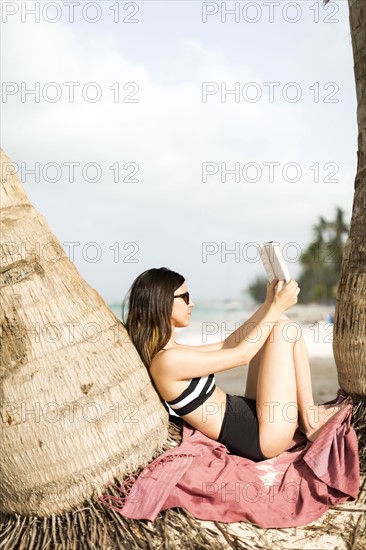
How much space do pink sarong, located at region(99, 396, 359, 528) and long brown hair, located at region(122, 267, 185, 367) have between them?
0.67 m

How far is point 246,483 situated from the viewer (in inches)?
180

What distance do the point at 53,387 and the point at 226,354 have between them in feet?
3.95

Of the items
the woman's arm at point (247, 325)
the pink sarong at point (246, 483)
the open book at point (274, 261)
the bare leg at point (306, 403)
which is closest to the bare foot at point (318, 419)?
the bare leg at point (306, 403)

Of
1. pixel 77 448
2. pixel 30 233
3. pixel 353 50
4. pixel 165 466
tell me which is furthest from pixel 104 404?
pixel 353 50

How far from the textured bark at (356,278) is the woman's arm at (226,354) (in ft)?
2.35

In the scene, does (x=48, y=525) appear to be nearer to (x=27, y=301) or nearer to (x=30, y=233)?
(x=27, y=301)

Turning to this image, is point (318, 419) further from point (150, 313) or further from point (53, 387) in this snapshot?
point (53, 387)

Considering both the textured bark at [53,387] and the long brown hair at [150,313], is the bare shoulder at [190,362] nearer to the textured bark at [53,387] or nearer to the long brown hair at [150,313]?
the long brown hair at [150,313]

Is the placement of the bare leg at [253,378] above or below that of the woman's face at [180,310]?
below

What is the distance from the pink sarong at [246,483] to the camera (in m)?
4.40

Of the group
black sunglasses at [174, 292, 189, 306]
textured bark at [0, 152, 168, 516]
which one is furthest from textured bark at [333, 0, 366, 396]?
textured bark at [0, 152, 168, 516]

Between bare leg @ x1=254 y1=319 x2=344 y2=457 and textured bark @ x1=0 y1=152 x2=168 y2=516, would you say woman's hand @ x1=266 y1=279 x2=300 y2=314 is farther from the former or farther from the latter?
textured bark @ x1=0 y1=152 x2=168 y2=516

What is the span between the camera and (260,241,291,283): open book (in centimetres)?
473

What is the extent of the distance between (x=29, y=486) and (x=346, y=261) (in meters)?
2.95
